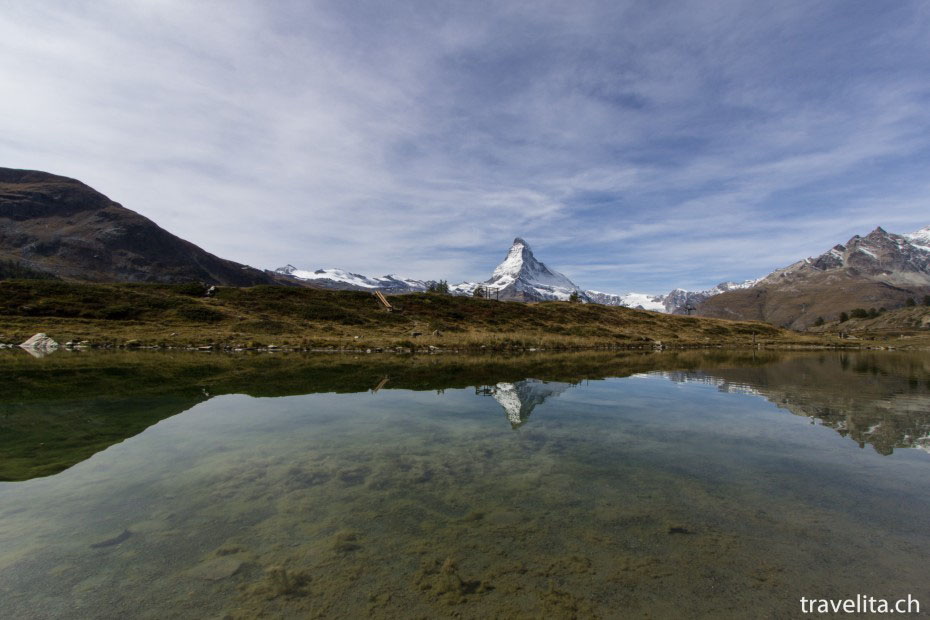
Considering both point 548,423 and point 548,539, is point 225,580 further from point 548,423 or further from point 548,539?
point 548,423

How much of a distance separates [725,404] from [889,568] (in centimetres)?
1397

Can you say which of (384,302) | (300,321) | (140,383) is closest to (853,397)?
(140,383)

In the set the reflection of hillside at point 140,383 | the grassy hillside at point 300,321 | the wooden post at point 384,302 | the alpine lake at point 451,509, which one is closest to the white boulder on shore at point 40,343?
the grassy hillside at point 300,321

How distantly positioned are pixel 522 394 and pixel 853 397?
15922 mm

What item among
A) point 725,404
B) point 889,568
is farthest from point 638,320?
point 889,568

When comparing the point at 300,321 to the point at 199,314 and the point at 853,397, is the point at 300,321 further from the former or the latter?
the point at 853,397

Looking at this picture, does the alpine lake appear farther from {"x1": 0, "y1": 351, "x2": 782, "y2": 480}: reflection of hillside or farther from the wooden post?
the wooden post

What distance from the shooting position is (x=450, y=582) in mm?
5469

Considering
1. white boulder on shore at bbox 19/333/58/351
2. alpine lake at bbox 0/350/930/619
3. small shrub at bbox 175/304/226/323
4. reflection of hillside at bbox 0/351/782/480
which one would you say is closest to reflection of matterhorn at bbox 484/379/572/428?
alpine lake at bbox 0/350/930/619

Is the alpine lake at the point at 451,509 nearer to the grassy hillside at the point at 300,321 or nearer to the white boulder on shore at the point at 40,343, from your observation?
the white boulder on shore at the point at 40,343

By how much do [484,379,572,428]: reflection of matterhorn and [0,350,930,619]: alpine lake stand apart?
29 centimetres

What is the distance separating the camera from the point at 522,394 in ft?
67.2

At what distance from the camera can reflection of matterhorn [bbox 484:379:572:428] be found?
638 inches

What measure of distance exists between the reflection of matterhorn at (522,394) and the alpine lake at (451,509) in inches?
11.5
